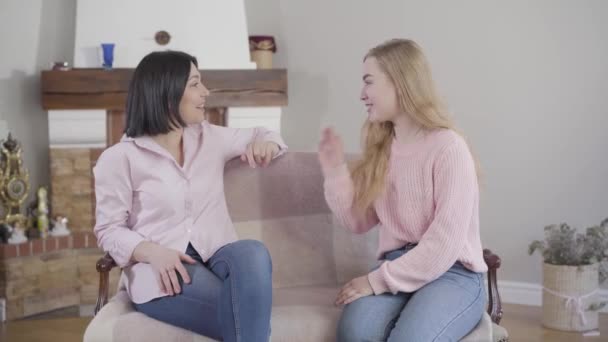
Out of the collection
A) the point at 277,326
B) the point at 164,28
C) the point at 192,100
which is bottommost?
the point at 277,326

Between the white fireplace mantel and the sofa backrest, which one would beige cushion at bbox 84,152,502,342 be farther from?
the white fireplace mantel

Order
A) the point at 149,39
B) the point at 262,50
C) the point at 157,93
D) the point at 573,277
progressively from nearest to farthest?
the point at 157,93
the point at 573,277
the point at 149,39
the point at 262,50

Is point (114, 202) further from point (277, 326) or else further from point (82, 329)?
point (82, 329)

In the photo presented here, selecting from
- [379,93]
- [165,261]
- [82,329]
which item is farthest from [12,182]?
[379,93]

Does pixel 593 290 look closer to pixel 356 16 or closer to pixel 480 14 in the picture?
pixel 480 14

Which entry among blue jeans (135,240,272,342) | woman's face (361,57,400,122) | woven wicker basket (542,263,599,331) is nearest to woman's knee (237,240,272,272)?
blue jeans (135,240,272,342)

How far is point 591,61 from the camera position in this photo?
3848 mm

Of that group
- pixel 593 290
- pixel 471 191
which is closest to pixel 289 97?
pixel 593 290

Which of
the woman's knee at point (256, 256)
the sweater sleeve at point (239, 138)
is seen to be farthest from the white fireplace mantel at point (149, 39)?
the woman's knee at point (256, 256)

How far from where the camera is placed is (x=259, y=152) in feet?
8.38

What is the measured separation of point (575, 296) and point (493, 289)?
1.35m

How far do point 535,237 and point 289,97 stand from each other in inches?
57.4

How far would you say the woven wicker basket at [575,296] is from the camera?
3.64 m

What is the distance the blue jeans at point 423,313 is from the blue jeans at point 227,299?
0.23m
